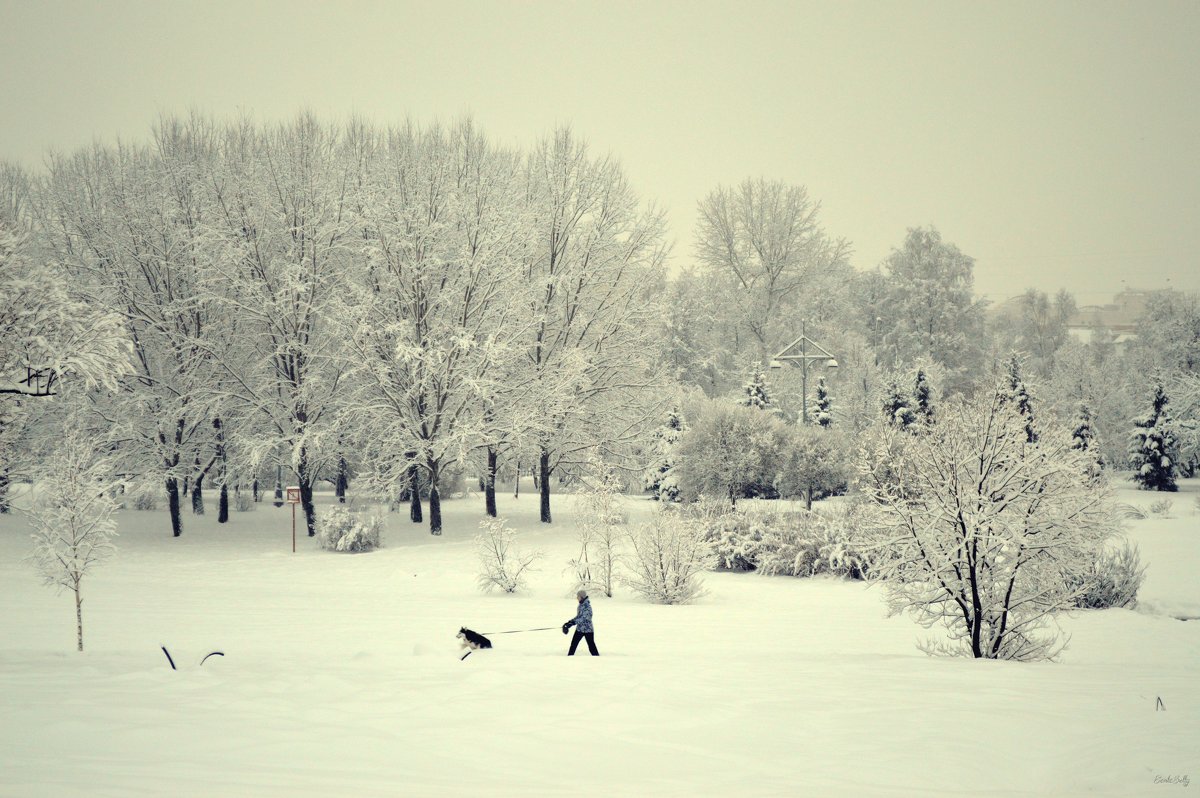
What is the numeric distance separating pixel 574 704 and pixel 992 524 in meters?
6.11

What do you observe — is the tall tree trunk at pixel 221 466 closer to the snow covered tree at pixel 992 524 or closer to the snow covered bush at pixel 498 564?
the snow covered bush at pixel 498 564

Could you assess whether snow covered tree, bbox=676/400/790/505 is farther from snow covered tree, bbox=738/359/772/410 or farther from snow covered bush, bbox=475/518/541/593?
snow covered bush, bbox=475/518/541/593

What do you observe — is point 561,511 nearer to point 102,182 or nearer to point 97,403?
point 97,403

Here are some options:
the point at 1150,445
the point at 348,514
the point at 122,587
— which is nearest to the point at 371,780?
the point at 122,587

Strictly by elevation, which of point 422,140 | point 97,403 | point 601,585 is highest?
point 422,140

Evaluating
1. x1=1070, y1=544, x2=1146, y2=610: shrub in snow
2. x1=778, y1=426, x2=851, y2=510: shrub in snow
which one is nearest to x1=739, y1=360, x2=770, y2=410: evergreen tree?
x1=778, y1=426, x2=851, y2=510: shrub in snow

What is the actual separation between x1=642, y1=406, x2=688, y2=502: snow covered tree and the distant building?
4262 cm

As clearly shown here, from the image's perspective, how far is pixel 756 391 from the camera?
43625 millimetres

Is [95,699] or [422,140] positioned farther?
[422,140]

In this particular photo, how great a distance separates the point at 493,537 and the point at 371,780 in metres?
13.0

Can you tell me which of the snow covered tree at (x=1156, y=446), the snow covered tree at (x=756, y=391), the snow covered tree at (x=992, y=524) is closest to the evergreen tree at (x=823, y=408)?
the snow covered tree at (x=756, y=391)

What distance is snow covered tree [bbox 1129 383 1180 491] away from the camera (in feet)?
122

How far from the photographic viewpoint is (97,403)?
28.7 metres

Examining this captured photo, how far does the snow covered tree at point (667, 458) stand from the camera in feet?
113
